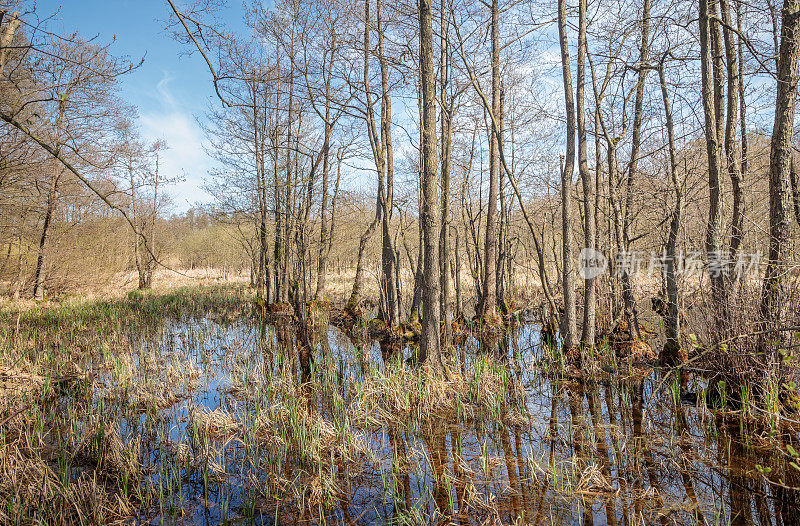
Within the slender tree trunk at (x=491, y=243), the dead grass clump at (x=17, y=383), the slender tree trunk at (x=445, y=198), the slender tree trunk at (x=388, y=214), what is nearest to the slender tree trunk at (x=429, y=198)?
the slender tree trunk at (x=445, y=198)

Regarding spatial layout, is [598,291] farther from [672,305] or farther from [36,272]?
[36,272]

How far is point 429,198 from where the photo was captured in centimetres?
527

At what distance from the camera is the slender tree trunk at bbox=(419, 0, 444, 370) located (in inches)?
205

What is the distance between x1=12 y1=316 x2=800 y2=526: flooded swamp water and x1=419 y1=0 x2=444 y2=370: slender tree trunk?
0.48m

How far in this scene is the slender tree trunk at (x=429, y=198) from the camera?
5219 mm

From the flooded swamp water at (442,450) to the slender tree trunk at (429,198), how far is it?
483mm

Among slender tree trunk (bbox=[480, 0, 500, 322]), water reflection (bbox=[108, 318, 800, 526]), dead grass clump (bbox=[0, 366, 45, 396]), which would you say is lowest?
water reflection (bbox=[108, 318, 800, 526])

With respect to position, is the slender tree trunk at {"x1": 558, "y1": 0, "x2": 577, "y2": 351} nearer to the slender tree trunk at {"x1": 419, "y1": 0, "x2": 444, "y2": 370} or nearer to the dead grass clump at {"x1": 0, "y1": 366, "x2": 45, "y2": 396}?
the slender tree trunk at {"x1": 419, "y1": 0, "x2": 444, "y2": 370}

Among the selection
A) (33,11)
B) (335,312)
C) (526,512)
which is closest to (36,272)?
(335,312)

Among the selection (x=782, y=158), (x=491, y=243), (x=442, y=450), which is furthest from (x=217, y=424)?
(x=491, y=243)

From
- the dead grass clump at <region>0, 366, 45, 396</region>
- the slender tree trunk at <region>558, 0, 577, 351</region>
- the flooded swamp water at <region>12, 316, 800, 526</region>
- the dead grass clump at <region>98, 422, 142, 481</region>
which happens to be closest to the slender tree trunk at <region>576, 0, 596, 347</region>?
the slender tree trunk at <region>558, 0, 577, 351</region>

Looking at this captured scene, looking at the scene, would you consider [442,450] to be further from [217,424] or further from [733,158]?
[733,158]

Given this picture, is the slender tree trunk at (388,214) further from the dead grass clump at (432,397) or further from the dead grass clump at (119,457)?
the dead grass clump at (119,457)

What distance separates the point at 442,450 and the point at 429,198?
2.99 m
